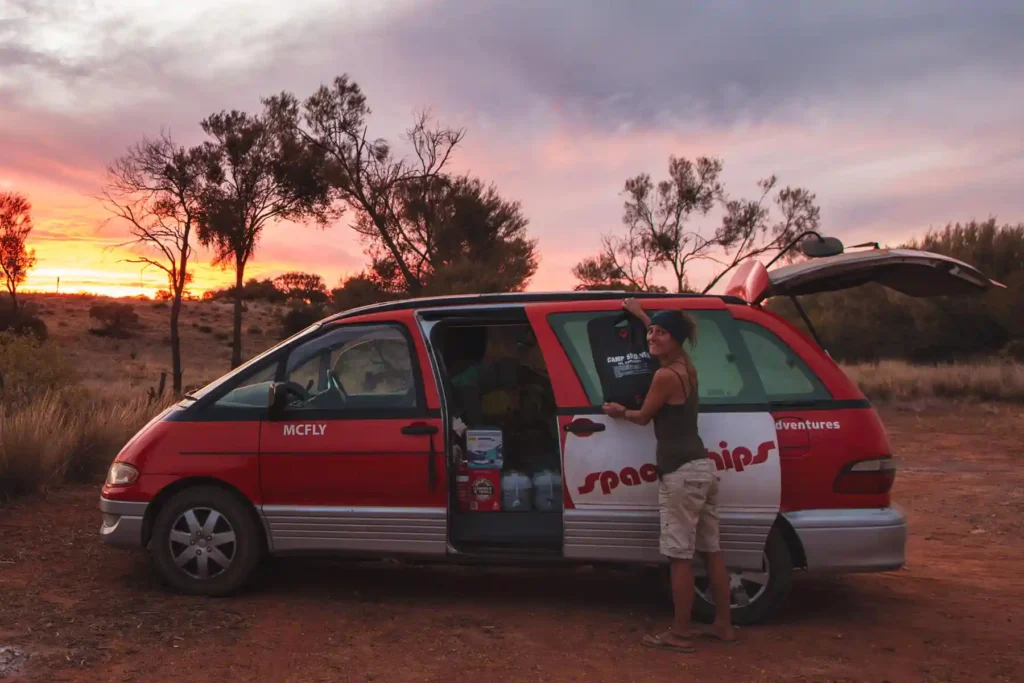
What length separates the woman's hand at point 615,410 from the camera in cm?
529

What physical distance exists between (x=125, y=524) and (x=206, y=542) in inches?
21.1

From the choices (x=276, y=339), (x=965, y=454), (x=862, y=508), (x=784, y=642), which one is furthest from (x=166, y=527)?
(x=276, y=339)

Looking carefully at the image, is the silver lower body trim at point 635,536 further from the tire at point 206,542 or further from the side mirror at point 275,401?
the tire at point 206,542

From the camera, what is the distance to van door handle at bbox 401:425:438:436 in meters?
5.71

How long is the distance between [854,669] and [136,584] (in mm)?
4458

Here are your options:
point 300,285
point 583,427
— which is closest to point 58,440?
point 583,427

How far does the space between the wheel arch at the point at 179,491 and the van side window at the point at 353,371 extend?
2.09ft

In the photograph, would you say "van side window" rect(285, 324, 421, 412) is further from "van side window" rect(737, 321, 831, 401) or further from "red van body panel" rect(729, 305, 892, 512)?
"red van body panel" rect(729, 305, 892, 512)

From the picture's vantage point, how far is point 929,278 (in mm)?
5797

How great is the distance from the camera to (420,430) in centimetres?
572

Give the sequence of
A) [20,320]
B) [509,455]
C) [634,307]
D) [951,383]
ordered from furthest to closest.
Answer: [20,320] → [951,383] → [509,455] → [634,307]

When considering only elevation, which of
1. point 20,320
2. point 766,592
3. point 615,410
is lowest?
point 766,592

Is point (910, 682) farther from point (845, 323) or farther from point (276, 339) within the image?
point (276, 339)

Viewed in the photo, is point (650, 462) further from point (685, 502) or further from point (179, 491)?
point (179, 491)
